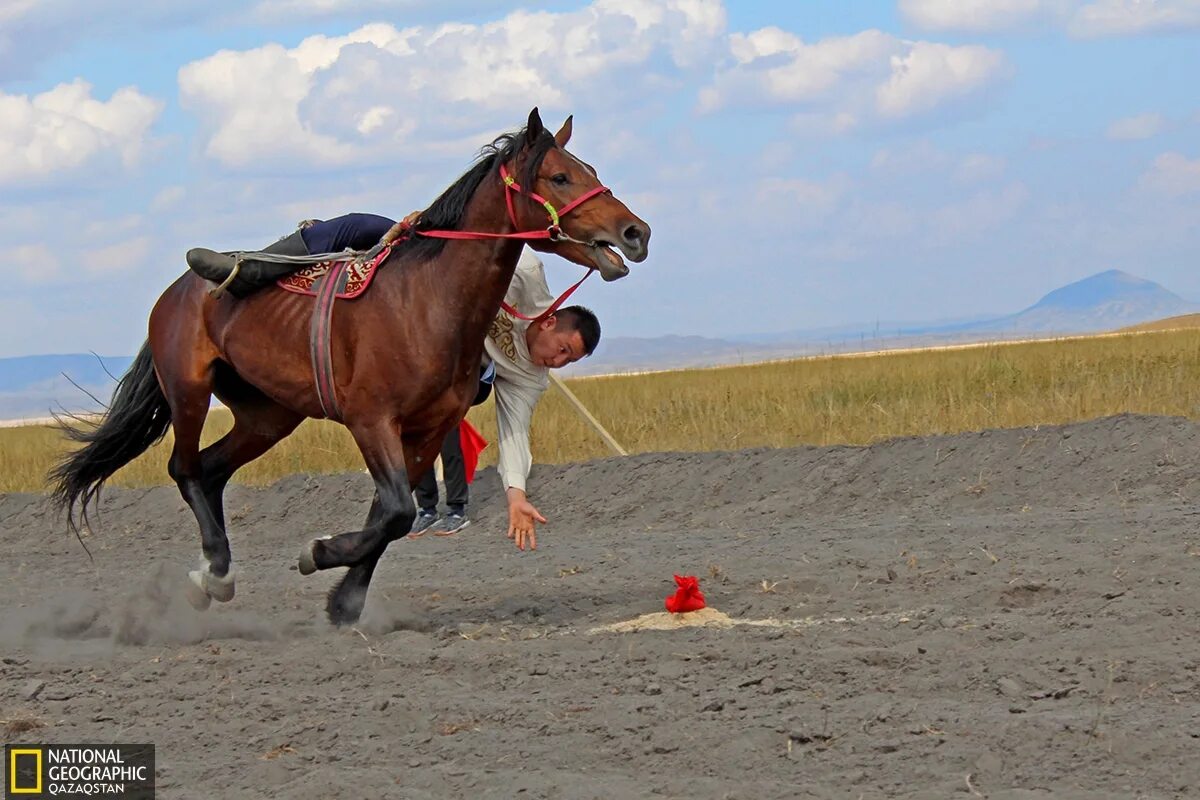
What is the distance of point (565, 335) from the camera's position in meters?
7.32

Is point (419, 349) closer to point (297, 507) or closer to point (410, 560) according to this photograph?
point (410, 560)

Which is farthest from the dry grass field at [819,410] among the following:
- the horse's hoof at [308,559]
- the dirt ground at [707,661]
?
the horse's hoof at [308,559]

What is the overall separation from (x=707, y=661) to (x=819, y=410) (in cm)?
1080

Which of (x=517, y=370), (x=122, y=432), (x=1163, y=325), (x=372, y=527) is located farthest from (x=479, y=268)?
(x=1163, y=325)

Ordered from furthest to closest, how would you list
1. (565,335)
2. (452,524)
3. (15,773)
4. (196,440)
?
(452,524) → (196,440) → (565,335) → (15,773)

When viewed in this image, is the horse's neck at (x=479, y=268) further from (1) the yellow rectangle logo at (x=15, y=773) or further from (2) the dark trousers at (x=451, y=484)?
(2) the dark trousers at (x=451, y=484)

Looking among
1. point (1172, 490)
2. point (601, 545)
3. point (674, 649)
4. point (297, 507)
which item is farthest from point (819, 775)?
point (297, 507)

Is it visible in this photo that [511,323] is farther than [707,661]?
Yes

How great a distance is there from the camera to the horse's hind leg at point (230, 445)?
7816 millimetres

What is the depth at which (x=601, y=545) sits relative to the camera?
10.2 meters

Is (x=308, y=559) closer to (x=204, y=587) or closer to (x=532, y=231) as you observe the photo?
(x=204, y=587)

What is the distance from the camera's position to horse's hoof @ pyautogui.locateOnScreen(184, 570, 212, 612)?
25.6 ft

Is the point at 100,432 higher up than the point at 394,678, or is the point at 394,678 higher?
the point at 100,432

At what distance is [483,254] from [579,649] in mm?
1735
